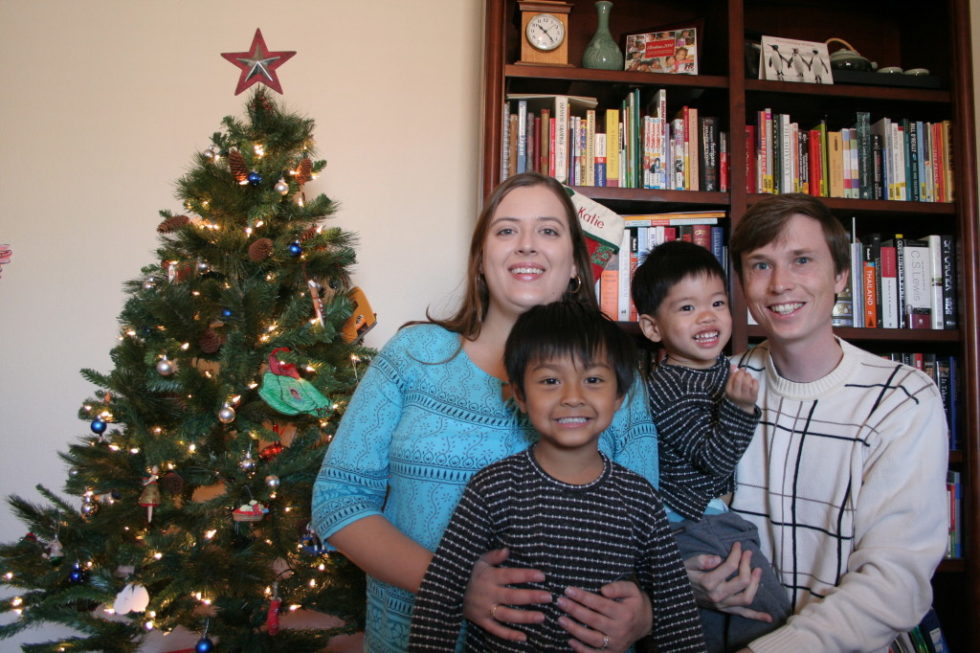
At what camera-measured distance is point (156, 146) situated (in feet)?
7.82

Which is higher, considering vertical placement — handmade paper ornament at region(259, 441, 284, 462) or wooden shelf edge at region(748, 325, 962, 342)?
wooden shelf edge at region(748, 325, 962, 342)

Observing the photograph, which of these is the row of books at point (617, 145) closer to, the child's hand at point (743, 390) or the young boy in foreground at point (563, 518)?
the child's hand at point (743, 390)

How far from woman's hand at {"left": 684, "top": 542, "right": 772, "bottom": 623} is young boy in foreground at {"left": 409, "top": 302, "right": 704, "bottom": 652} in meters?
0.20

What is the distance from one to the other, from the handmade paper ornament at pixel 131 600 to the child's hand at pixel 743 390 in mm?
1555

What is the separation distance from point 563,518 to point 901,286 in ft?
5.99

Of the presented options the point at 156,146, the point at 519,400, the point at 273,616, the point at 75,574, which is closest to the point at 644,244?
the point at 519,400

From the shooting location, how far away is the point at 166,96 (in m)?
2.40

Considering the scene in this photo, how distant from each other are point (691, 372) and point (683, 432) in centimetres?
15

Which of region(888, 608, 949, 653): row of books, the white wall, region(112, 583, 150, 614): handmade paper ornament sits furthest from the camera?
the white wall

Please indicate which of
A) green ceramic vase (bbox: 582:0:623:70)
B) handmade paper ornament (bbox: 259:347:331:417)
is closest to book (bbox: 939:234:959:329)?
green ceramic vase (bbox: 582:0:623:70)

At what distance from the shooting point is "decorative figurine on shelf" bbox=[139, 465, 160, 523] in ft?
5.49

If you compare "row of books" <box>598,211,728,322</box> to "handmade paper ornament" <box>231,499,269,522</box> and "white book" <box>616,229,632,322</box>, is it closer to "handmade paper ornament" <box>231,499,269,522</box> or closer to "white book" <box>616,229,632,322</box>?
"white book" <box>616,229,632,322</box>

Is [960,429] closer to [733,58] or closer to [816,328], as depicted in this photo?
[816,328]

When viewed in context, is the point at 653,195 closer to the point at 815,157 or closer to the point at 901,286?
the point at 815,157
